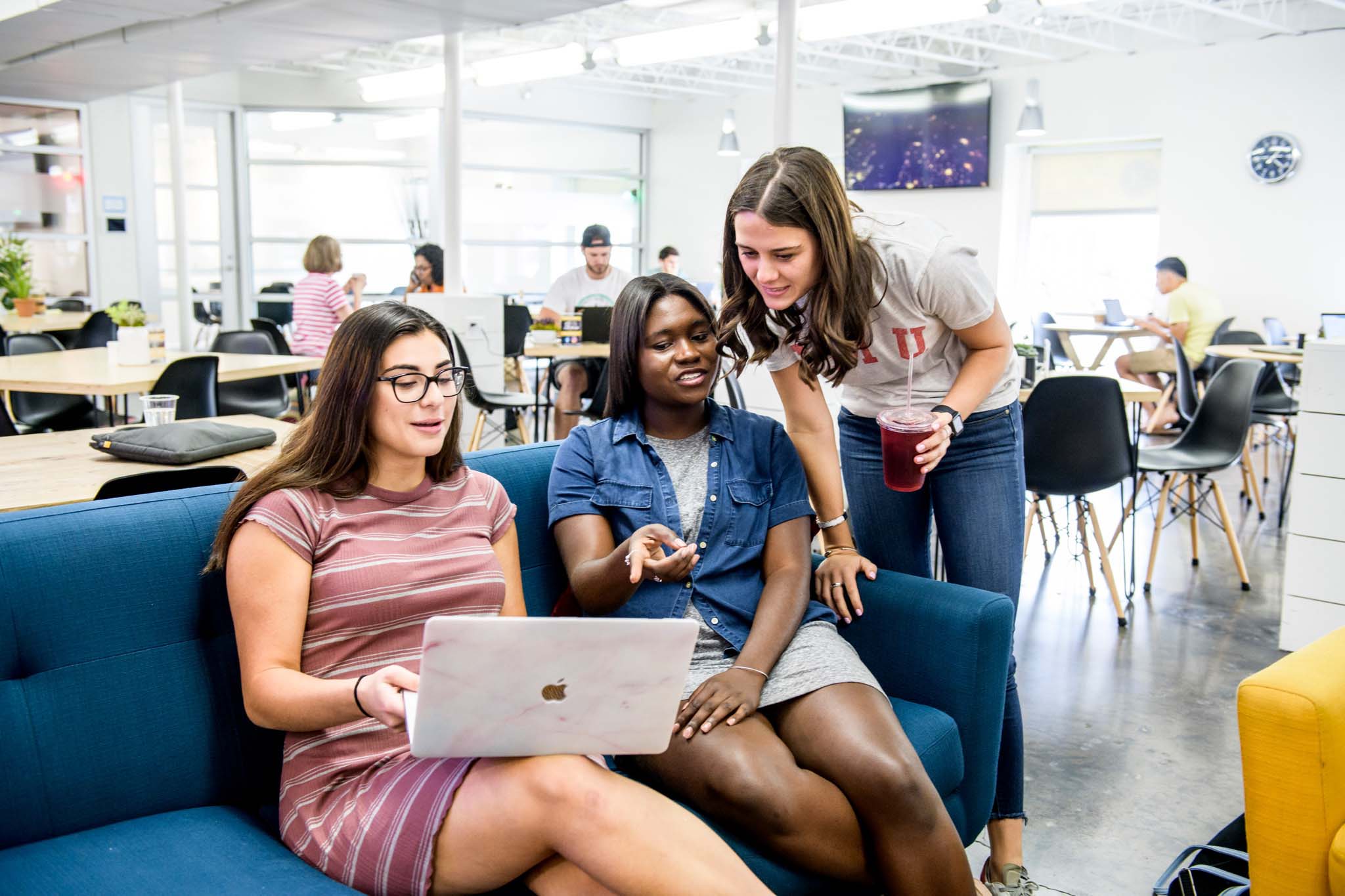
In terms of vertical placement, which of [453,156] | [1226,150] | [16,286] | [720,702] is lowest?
[720,702]

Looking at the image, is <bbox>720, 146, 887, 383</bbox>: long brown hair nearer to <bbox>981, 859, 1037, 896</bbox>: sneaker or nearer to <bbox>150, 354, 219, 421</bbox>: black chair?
<bbox>981, 859, 1037, 896</bbox>: sneaker

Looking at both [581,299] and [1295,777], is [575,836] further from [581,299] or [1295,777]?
[581,299]

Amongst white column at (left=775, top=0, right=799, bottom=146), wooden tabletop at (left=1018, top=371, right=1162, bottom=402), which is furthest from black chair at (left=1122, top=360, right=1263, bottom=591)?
white column at (left=775, top=0, right=799, bottom=146)

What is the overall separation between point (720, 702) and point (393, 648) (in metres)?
0.53

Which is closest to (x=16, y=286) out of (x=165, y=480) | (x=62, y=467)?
(x=62, y=467)

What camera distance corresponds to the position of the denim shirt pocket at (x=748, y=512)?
2.08m

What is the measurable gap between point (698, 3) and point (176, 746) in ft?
30.5

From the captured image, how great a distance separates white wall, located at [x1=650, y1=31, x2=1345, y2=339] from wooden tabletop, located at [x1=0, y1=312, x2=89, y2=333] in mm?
6319

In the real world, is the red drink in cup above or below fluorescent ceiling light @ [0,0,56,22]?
below

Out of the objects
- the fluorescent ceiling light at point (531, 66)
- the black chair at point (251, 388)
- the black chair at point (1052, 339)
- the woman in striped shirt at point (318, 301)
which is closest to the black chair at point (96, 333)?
the woman in striped shirt at point (318, 301)

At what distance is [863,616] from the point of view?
220cm

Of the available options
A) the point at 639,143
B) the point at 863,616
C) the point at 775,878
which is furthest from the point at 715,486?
the point at 639,143

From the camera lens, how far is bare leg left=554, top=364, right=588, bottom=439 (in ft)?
21.3

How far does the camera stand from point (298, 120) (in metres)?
12.2
